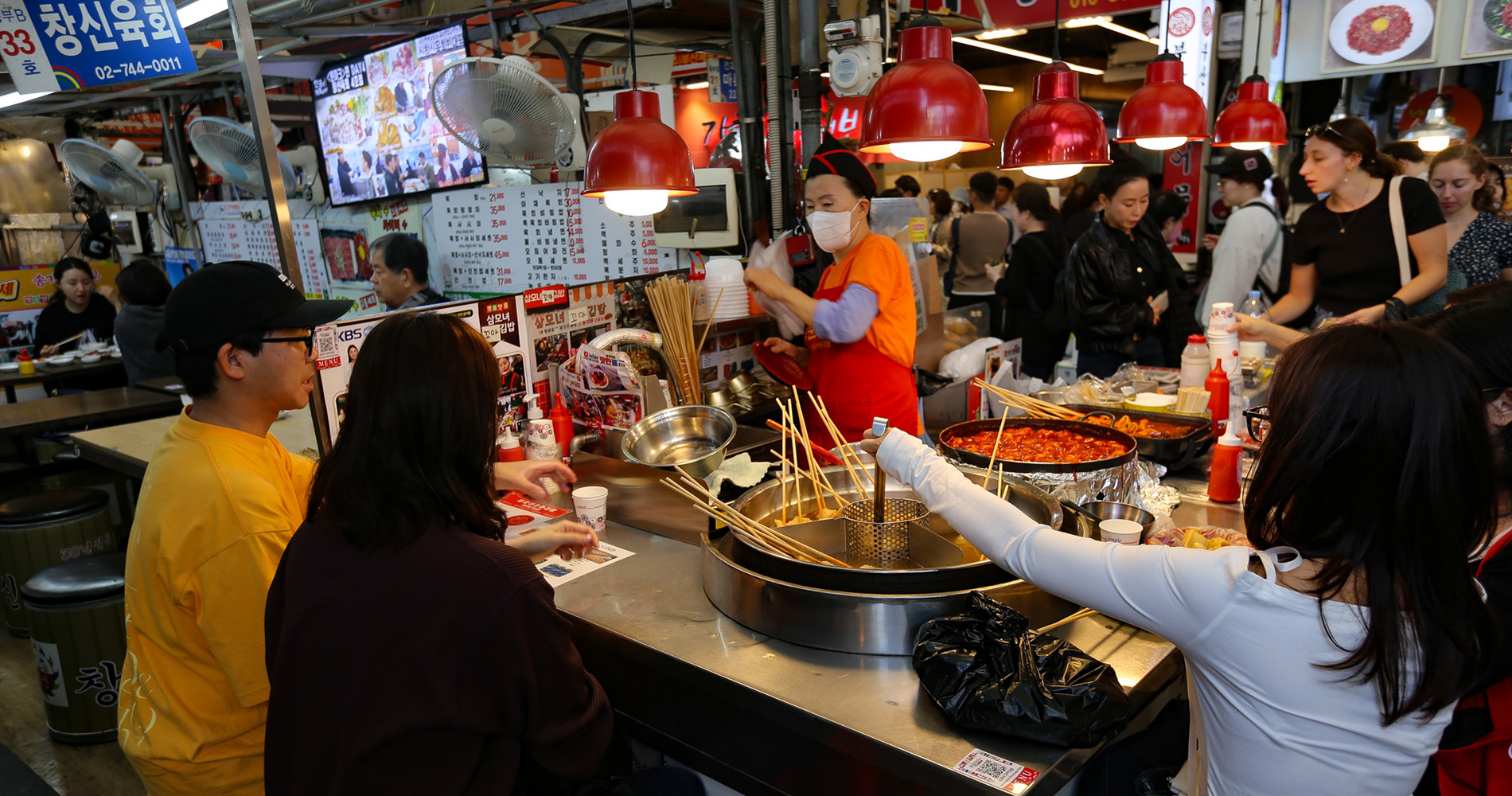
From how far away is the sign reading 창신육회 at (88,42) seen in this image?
278cm

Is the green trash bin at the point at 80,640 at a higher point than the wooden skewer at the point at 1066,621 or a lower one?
lower

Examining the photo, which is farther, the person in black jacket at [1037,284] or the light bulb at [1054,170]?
the person in black jacket at [1037,284]

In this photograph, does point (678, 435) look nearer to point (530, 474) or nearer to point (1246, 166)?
point (530, 474)

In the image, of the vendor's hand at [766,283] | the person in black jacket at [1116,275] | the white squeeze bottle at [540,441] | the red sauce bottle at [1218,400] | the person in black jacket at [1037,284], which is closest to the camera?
the white squeeze bottle at [540,441]

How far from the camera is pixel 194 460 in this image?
1682 millimetres

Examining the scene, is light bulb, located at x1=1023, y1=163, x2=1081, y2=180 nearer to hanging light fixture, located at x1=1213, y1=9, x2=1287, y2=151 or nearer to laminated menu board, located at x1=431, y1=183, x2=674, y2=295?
hanging light fixture, located at x1=1213, y1=9, x2=1287, y2=151

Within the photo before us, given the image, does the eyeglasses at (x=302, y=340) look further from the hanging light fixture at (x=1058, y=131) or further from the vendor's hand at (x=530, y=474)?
the hanging light fixture at (x=1058, y=131)

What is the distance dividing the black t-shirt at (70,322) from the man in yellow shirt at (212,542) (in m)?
6.53

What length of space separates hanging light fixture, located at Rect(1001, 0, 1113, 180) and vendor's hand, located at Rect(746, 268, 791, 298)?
87 cm

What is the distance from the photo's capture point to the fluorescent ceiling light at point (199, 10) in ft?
9.58

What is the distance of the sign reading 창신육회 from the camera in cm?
278

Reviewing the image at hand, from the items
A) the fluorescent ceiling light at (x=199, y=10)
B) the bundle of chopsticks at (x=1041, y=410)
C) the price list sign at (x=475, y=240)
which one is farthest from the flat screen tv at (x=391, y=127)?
the bundle of chopsticks at (x=1041, y=410)

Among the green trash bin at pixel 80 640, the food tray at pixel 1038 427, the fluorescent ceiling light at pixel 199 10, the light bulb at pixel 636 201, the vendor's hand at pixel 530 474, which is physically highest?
the fluorescent ceiling light at pixel 199 10

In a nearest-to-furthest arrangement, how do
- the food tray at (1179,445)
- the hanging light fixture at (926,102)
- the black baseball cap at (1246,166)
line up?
the hanging light fixture at (926,102) < the food tray at (1179,445) < the black baseball cap at (1246,166)
